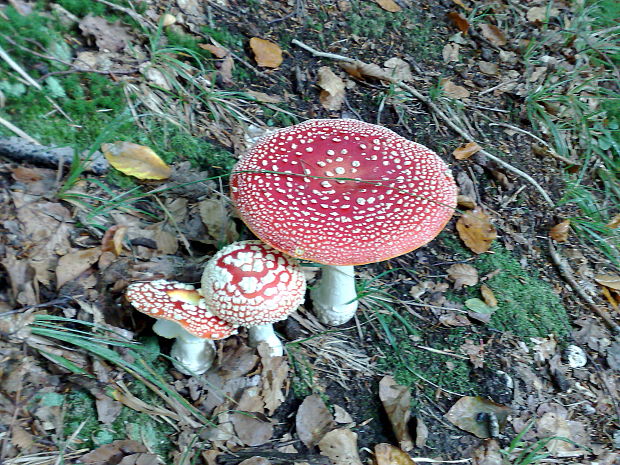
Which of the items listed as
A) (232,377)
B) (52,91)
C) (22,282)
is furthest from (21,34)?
(232,377)

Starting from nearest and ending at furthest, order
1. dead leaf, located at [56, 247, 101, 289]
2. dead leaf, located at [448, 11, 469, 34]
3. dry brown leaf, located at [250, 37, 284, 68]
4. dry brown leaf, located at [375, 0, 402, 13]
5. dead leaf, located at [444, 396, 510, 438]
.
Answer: dead leaf, located at [56, 247, 101, 289], dead leaf, located at [444, 396, 510, 438], dry brown leaf, located at [250, 37, 284, 68], dry brown leaf, located at [375, 0, 402, 13], dead leaf, located at [448, 11, 469, 34]

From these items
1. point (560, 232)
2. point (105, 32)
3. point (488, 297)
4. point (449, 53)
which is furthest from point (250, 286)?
point (449, 53)

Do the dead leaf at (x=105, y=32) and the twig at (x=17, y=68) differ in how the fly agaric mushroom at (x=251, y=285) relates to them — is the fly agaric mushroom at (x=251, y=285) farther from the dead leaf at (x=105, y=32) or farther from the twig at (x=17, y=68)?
the dead leaf at (x=105, y=32)

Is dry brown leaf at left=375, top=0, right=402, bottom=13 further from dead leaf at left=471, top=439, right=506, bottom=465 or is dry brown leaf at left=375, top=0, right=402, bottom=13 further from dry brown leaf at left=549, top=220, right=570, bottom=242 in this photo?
dead leaf at left=471, top=439, right=506, bottom=465

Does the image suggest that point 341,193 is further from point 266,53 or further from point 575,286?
point 575,286

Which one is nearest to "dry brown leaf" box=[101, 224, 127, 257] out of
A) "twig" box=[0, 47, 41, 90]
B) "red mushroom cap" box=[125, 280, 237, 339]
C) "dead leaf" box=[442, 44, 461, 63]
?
"red mushroom cap" box=[125, 280, 237, 339]

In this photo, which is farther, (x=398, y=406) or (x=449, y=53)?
(x=449, y=53)

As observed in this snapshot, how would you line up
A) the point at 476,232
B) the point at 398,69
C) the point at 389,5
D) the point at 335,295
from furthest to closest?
the point at 389,5, the point at 398,69, the point at 476,232, the point at 335,295
